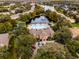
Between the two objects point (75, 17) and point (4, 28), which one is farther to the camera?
point (75, 17)

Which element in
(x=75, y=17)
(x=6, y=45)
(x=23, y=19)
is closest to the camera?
(x=6, y=45)

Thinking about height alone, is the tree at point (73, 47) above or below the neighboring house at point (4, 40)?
above

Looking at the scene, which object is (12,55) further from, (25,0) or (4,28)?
(25,0)

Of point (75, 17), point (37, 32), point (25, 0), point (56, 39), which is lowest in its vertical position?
Answer: point (25, 0)

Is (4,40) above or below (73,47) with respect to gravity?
below

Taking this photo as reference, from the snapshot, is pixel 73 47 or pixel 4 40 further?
pixel 4 40

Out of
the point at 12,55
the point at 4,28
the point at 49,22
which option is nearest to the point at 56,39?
the point at 12,55

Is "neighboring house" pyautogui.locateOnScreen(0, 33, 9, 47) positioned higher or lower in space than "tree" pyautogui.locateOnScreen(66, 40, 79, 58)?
lower

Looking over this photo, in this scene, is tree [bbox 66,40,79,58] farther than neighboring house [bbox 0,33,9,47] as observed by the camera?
No

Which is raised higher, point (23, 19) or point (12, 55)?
point (12, 55)

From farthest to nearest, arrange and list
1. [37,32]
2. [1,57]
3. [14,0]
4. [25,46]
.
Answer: [14,0], [37,32], [25,46], [1,57]

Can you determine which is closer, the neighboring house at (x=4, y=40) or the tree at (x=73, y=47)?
the tree at (x=73, y=47)
